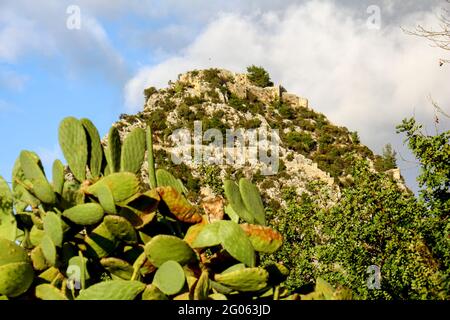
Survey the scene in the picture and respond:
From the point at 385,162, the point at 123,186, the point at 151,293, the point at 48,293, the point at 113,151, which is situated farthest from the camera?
the point at 385,162

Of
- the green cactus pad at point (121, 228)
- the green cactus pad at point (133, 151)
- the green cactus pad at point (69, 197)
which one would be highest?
the green cactus pad at point (133, 151)

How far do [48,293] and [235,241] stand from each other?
112 centimetres

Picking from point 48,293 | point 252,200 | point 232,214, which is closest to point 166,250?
point 48,293

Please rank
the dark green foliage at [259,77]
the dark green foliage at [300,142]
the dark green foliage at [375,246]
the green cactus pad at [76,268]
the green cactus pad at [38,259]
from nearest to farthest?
1. the green cactus pad at [76,268]
2. the green cactus pad at [38,259]
3. the dark green foliage at [375,246]
4. the dark green foliage at [300,142]
5. the dark green foliage at [259,77]

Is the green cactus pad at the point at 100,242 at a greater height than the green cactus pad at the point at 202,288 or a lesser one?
greater

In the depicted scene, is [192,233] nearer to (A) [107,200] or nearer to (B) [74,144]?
(A) [107,200]

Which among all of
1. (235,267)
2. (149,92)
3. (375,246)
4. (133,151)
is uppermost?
(149,92)

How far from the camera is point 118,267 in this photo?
3.71 meters

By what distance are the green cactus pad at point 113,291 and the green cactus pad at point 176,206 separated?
634mm

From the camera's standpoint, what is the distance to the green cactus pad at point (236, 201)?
3.90 meters

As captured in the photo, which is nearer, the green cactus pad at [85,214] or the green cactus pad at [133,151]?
the green cactus pad at [85,214]

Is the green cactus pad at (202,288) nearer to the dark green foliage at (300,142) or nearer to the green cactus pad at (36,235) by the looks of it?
the green cactus pad at (36,235)

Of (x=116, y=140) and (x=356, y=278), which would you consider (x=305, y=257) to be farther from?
(x=116, y=140)

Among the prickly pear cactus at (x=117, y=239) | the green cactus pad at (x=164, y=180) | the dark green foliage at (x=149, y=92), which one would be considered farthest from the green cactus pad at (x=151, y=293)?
the dark green foliage at (x=149, y=92)
